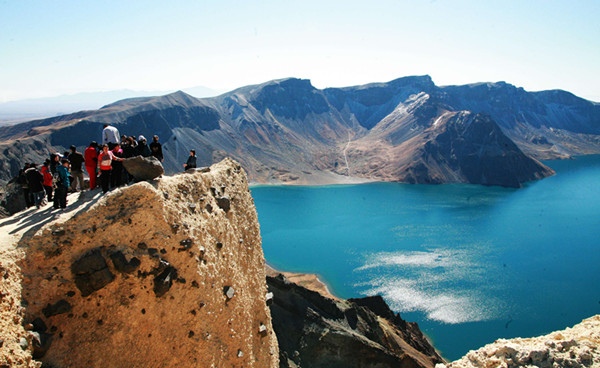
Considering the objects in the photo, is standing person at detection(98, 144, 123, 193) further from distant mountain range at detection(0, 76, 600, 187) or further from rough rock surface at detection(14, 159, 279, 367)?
distant mountain range at detection(0, 76, 600, 187)

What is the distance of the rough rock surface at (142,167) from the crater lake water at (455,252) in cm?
3751

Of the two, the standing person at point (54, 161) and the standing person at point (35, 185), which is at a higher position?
the standing person at point (54, 161)

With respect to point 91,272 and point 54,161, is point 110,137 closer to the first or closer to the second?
point 54,161

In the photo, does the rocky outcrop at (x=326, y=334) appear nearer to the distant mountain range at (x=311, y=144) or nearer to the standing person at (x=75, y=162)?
the standing person at (x=75, y=162)

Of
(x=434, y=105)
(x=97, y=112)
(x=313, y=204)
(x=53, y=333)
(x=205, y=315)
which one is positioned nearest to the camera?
(x=53, y=333)

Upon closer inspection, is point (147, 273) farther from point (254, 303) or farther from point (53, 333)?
point (254, 303)

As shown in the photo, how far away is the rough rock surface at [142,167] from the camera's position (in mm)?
9797

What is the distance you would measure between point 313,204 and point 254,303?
92.0m

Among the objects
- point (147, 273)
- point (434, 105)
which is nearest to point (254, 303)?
point (147, 273)

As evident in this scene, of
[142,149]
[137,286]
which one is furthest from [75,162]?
[137,286]

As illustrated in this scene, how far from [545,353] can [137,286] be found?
11390mm

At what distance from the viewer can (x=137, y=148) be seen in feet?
40.2

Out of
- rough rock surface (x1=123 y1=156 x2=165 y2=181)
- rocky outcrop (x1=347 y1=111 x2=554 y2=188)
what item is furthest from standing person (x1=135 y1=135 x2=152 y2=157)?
rocky outcrop (x1=347 y1=111 x2=554 y2=188)

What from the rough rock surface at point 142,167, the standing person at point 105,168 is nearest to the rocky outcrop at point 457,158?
the standing person at point 105,168
